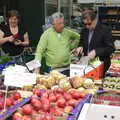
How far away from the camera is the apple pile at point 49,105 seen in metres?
2.81

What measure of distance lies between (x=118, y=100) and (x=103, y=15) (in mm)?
7107

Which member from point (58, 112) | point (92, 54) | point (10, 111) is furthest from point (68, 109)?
point (92, 54)

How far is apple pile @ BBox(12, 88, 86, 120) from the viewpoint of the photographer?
2.81m

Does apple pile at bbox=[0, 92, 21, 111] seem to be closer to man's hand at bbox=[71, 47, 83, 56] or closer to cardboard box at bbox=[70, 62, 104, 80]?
cardboard box at bbox=[70, 62, 104, 80]

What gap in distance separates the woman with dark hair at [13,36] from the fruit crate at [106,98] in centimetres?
295

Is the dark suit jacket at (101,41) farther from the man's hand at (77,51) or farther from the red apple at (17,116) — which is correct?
the red apple at (17,116)

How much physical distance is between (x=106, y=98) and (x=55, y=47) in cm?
230

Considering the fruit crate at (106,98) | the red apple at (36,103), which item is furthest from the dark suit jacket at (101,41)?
the red apple at (36,103)

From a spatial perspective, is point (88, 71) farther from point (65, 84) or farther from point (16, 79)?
point (16, 79)

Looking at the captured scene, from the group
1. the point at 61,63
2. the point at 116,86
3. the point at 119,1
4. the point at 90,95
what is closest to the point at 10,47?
the point at 61,63

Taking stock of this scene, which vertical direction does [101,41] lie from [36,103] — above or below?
above

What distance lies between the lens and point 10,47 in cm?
625

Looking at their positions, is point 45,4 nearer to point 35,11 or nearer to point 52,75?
point 35,11

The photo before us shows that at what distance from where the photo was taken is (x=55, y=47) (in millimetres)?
5461
